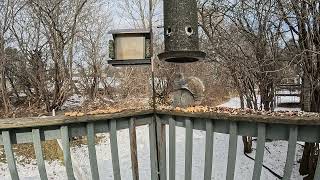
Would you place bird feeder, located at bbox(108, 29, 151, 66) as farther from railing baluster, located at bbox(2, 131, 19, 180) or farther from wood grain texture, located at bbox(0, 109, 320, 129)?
railing baluster, located at bbox(2, 131, 19, 180)

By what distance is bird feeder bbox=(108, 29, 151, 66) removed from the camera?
3.56 metres

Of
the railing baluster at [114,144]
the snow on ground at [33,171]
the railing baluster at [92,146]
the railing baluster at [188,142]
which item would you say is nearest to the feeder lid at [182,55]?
the railing baluster at [188,142]

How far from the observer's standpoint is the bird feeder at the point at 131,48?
356cm

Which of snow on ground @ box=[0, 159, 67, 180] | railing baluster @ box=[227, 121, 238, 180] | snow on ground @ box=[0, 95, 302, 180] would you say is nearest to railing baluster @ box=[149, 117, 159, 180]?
railing baluster @ box=[227, 121, 238, 180]

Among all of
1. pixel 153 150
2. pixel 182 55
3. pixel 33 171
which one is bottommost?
pixel 33 171

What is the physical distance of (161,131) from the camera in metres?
3.12

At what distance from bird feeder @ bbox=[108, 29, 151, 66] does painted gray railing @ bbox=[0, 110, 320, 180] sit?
718mm

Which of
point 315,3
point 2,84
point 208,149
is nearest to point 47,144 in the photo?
point 2,84

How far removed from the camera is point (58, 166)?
334 inches

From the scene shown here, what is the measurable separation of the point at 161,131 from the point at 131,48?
0.93 m

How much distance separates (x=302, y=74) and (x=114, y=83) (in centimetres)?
1065

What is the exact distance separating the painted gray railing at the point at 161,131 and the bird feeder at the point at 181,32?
52cm

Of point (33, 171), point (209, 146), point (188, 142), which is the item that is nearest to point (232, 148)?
point (209, 146)

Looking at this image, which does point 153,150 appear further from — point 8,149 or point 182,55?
point 8,149
